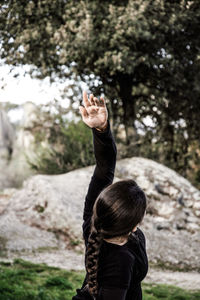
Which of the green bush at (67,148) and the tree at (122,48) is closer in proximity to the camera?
the tree at (122,48)

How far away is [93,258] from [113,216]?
21 cm

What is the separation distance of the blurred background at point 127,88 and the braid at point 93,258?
5.15 m

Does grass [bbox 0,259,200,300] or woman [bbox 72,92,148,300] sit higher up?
woman [bbox 72,92,148,300]

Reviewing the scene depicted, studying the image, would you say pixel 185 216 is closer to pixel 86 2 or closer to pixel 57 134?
pixel 57 134

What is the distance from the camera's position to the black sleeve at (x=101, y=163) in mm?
1749

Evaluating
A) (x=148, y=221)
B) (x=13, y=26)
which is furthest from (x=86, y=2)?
(x=148, y=221)

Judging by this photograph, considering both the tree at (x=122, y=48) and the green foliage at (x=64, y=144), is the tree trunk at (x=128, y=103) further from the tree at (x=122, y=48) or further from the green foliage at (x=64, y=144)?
the green foliage at (x=64, y=144)

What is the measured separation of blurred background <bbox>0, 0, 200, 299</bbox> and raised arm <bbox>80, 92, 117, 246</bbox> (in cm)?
500

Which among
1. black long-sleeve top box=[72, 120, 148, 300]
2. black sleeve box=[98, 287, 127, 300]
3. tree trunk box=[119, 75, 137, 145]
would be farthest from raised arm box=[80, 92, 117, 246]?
tree trunk box=[119, 75, 137, 145]

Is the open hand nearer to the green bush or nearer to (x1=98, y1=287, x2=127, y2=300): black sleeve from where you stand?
(x1=98, y1=287, x2=127, y2=300): black sleeve

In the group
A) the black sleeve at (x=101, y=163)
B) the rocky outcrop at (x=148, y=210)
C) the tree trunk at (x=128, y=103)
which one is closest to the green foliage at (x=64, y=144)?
the rocky outcrop at (x=148, y=210)

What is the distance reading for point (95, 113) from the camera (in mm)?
1738

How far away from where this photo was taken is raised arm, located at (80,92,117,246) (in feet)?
5.67

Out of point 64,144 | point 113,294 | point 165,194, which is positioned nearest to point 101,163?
point 113,294
